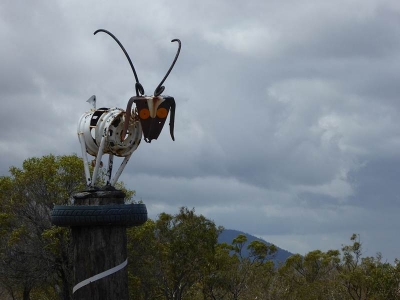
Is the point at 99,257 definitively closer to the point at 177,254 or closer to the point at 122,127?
the point at 122,127

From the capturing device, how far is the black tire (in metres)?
6.78

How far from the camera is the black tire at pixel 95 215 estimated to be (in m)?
6.78

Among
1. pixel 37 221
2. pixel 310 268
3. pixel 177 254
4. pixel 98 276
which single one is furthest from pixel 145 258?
pixel 310 268

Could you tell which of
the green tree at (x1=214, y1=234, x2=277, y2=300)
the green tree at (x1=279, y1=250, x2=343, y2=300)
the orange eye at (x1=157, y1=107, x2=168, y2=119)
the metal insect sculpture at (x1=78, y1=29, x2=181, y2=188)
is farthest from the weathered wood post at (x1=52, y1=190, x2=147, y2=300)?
the green tree at (x1=279, y1=250, x2=343, y2=300)

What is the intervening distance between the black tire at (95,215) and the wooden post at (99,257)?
100mm

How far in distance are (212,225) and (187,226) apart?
47.5 inches

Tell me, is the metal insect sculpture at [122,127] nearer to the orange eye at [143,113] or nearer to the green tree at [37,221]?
the orange eye at [143,113]

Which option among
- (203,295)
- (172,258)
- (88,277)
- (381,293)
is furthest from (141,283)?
(88,277)

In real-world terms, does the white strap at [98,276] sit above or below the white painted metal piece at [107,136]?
below

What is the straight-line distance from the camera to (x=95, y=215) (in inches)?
266

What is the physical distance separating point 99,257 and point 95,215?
441 millimetres

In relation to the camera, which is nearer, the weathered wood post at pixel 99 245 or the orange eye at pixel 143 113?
the weathered wood post at pixel 99 245

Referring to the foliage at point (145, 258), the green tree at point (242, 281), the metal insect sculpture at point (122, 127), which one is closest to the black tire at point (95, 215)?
the metal insect sculpture at point (122, 127)

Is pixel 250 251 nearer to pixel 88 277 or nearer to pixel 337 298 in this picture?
pixel 337 298
